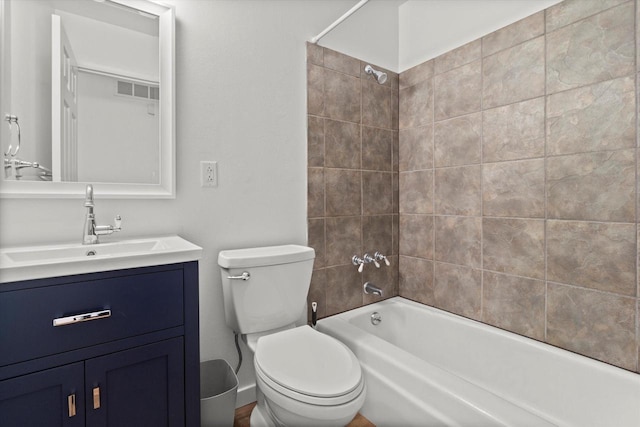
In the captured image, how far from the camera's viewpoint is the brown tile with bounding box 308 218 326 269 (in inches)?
72.8

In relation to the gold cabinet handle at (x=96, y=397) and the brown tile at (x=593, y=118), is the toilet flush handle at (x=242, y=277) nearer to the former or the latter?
the gold cabinet handle at (x=96, y=397)

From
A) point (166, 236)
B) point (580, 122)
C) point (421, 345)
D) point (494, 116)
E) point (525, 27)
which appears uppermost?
point (525, 27)

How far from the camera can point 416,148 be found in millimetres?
2131

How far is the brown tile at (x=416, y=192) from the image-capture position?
81.3 inches

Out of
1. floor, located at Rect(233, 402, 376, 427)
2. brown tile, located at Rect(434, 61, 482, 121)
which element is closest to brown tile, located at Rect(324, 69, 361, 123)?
brown tile, located at Rect(434, 61, 482, 121)

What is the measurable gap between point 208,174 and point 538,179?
156cm

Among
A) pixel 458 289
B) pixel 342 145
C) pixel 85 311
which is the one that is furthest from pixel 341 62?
pixel 85 311

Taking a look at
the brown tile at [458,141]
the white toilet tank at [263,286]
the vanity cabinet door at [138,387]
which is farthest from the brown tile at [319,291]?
the brown tile at [458,141]

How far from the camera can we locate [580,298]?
1.43 m

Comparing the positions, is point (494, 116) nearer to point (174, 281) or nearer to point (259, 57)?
point (259, 57)

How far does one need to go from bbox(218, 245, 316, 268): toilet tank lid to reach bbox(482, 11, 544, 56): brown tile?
56.7 inches

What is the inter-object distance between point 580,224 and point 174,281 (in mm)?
1660

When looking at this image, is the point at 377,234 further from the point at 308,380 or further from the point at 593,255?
the point at 308,380

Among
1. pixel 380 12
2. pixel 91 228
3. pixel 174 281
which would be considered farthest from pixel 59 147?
pixel 380 12
